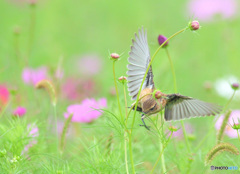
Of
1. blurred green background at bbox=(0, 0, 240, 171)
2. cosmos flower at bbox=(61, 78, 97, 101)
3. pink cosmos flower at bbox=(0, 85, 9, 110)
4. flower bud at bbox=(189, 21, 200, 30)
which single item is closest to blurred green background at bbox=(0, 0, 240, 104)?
blurred green background at bbox=(0, 0, 240, 171)

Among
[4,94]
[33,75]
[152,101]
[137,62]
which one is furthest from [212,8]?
[152,101]

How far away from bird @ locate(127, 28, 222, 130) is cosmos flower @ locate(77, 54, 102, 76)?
207cm

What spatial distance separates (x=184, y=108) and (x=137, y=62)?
6.7 inches

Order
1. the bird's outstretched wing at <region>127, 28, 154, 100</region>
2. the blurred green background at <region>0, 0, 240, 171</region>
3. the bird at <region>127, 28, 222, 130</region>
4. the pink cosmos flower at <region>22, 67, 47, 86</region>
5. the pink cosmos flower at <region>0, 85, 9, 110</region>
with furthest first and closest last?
1. the blurred green background at <region>0, 0, 240, 171</region>
2. the pink cosmos flower at <region>22, 67, 47, 86</region>
3. the pink cosmos flower at <region>0, 85, 9, 110</region>
4. the bird's outstretched wing at <region>127, 28, 154, 100</region>
5. the bird at <region>127, 28, 222, 130</region>

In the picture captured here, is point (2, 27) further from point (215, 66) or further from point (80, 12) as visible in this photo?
point (215, 66)

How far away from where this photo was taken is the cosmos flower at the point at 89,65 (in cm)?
326

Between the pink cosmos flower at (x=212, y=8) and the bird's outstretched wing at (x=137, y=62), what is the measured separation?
2175mm

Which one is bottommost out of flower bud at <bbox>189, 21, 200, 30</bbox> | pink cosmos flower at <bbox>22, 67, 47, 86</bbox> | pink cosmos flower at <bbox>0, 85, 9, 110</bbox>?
pink cosmos flower at <bbox>0, 85, 9, 110</bbox>

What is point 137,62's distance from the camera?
116cm

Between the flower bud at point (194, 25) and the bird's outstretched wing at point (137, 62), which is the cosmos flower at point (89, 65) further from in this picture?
the flower bud at point (194, 25)

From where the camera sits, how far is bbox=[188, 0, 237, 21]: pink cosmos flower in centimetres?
325

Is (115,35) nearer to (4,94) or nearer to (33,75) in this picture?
(33,75)

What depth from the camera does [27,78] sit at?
1891mm

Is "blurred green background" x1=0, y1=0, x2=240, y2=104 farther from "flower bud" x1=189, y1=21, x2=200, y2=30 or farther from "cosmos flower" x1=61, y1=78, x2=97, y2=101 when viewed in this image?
"flower bud" x1=189, y1=21, x2=200, y2=30
